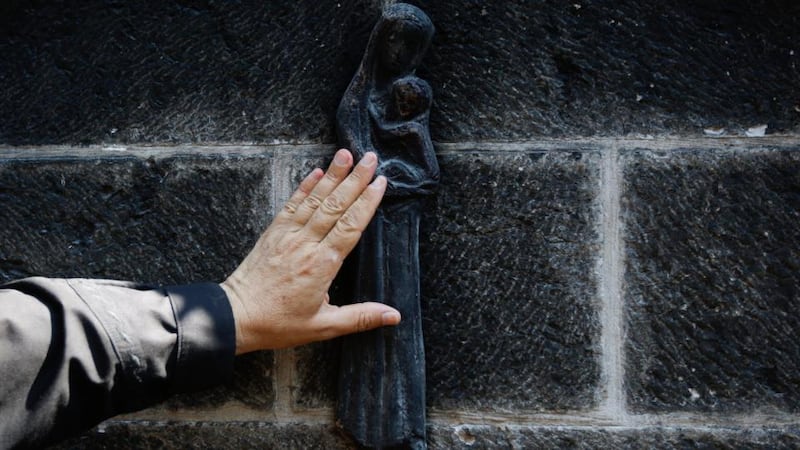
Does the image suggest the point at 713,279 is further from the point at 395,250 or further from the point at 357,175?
the point at 357,175

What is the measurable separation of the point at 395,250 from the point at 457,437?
44 centimetres

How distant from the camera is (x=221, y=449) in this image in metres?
1.70

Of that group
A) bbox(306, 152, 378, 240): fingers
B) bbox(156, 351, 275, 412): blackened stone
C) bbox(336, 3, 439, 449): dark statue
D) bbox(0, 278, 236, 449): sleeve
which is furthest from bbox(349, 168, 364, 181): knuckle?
bbox(156, 351, 275, 412): blackened stone

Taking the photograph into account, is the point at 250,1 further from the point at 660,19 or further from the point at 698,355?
the point at 698,355

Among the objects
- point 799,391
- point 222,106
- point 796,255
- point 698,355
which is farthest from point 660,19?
point 222,106

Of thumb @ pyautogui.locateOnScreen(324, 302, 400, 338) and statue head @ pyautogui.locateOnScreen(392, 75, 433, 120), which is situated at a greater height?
statue head @ pyautogui.locateOnScreen(392, 75, 433, 120)

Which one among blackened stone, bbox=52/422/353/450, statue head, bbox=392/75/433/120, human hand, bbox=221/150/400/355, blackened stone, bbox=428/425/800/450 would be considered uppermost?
statue head, bbox=392/75/433/120

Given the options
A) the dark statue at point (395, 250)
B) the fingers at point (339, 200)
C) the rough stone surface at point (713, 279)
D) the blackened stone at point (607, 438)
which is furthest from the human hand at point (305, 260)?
the rough stone surface at point (713, 279)

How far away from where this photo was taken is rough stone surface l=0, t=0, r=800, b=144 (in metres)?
1.62

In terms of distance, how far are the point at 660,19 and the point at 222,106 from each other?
0.99 m

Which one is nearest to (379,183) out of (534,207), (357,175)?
(357,175)

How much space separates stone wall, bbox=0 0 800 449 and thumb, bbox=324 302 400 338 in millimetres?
166

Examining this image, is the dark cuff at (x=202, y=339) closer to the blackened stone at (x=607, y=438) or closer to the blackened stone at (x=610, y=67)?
the blackened stone at (x=607, y=438)

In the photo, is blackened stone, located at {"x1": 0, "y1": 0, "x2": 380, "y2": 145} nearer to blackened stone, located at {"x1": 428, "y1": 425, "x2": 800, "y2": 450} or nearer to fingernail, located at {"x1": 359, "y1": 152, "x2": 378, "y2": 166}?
fingernail, located at {"x1": 359, "y1": 152, "x2": 378, "y2": 166}
